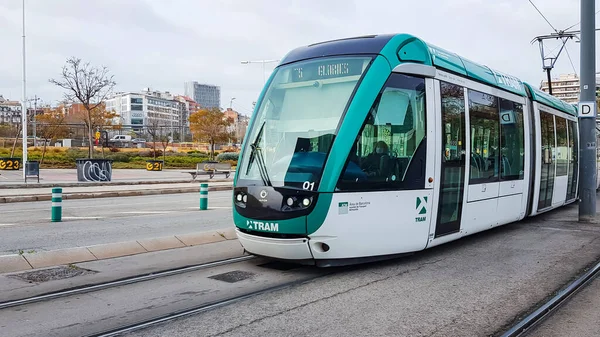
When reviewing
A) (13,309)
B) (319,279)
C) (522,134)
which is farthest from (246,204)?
(522,134)

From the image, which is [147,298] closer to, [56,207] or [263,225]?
[263,225]

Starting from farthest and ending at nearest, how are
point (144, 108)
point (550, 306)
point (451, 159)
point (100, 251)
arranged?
point (144, 108), point (100, 251), point (451, 159), point (550, 306)

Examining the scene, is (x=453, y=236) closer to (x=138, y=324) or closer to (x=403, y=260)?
(x=403, y=260)

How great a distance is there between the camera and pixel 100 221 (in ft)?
43.7

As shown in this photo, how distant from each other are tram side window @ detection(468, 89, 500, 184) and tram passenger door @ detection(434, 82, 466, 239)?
0.43m

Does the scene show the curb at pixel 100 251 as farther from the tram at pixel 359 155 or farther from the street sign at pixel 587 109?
the street sign at pixel 587 109

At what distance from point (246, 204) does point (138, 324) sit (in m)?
2.53

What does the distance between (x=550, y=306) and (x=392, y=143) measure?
282 cm

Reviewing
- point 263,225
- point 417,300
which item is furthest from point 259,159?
point 417,300

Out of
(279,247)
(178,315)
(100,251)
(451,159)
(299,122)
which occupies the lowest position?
(178,315)

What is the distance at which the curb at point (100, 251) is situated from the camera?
7.91m

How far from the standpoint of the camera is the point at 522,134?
38.0ft

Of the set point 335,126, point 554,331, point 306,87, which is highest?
point 306,87

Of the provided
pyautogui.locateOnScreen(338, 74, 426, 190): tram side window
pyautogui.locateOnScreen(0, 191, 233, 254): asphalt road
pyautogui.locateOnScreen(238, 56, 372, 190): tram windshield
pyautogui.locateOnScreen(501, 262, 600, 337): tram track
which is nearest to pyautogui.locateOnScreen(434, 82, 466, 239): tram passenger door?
pyautogui.locateOnScreen(338, 74, 426, 190): tram side window
